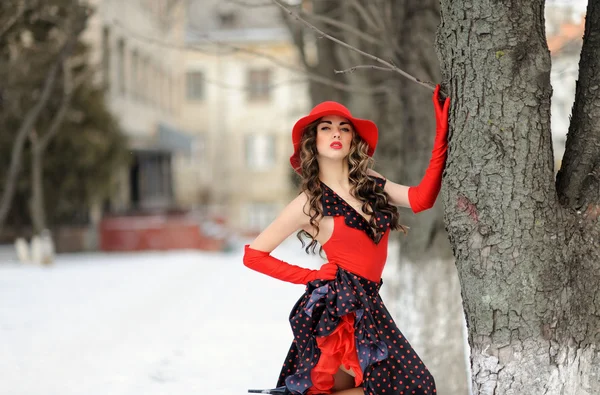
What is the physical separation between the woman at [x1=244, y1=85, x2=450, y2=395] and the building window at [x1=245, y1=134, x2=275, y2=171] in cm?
3627

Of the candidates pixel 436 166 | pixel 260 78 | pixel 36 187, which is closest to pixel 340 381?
pixel 436 166

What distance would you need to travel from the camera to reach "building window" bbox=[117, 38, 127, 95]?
24263mm

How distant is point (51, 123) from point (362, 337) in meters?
14.4

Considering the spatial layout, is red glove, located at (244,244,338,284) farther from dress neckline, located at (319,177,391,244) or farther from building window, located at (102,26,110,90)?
building window, located at (102,26,110,90)

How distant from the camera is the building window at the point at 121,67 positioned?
24.3m

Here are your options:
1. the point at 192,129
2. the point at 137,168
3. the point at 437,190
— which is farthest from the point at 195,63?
the point at 437,190

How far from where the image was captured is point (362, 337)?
11.6ft

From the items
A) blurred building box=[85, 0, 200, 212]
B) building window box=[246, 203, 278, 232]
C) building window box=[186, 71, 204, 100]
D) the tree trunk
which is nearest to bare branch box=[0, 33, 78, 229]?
the tree trunk

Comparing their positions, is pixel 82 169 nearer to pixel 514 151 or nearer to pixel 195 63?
pixel 514 151

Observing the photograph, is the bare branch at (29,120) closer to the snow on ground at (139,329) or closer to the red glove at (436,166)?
the snow on ground at (139,329)

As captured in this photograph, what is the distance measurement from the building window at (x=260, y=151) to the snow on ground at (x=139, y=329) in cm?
2394

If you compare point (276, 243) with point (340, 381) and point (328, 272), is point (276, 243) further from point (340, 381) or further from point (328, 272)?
point (340, 381)

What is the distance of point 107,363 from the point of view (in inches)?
289

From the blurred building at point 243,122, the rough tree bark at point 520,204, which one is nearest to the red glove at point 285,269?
the rough tree bark at point 520,204
